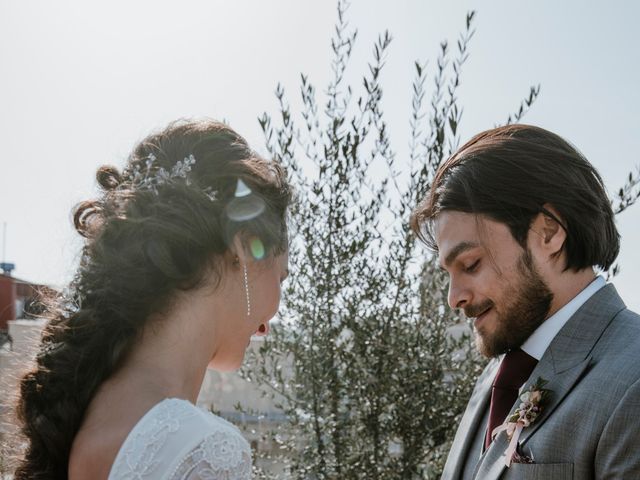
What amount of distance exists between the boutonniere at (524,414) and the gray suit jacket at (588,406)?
2 centimetres

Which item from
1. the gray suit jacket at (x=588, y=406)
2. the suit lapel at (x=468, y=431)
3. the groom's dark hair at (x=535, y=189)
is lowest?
A: the suit lapel at (x=468, y=431)

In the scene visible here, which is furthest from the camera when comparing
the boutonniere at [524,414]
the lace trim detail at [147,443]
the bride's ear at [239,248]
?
the boutonniere at [524,414]

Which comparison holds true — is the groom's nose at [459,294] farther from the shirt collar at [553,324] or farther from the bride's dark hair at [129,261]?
the bride's dark hair at [129,261]

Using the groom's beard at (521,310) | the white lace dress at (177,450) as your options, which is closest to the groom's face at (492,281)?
the groom's beard at (521,310)

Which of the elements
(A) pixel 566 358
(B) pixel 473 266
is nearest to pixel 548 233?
(B) pixel 473 266

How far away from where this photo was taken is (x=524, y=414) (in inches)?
91.8

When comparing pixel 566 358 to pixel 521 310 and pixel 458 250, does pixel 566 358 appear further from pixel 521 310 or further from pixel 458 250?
pixel 458 250

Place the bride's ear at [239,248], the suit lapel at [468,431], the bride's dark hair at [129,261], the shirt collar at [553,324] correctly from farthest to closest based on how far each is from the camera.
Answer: the suit lapel at [468,431]
the shirt collar at [553,324]
the bride's ear at [239,248]
the bride's dark hair at [129,261]

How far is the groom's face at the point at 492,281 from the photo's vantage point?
2.61 metres

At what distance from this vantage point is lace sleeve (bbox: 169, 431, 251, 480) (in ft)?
5.52

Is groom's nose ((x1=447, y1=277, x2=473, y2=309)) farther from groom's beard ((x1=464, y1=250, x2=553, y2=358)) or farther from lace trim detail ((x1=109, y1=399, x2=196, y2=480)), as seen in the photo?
lace trim detail ((x1=109, y1=399, x2=196, y2=480))

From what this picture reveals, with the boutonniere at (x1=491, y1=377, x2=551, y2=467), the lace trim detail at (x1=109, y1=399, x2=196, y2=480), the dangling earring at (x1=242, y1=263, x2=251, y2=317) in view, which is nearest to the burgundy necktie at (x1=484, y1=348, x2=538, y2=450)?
the boutonniere at (x1=491, y1=377, x2=551, y2=467)

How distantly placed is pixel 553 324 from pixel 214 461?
1.37 meters

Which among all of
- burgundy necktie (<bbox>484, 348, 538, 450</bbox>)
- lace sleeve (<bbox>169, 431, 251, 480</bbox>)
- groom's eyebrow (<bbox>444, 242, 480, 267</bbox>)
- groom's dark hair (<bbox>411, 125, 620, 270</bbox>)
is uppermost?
groom's dark hair (<bbox>411, 125, 620, 270</bbox>)
